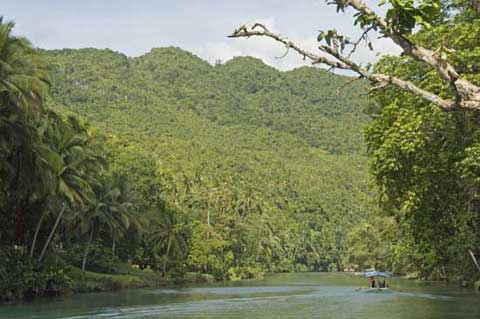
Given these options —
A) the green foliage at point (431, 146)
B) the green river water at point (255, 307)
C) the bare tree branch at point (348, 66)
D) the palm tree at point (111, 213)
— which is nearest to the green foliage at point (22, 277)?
the green river water at point (255, 307)

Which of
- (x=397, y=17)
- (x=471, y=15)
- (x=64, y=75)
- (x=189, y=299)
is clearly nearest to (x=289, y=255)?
(x=64, y=75)

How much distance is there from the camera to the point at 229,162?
12575cm

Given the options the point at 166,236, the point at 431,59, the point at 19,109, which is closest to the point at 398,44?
the point at 431,59

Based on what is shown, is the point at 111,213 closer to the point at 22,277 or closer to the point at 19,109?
the point at 22,277

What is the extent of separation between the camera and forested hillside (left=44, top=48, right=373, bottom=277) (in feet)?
265

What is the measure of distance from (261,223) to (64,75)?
237 feet

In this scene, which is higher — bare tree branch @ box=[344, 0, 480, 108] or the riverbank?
bare tree branch @ box=[344, 0, 480, 108]

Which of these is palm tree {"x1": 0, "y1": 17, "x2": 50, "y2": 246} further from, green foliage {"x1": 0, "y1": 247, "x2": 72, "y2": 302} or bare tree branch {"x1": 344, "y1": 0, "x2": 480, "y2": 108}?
bare tree branch {"x1": 344, "y1": 0, "x2": 480, "y2": 108}

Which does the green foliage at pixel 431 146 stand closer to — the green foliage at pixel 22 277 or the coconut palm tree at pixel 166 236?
the green foliage at pixel 22 277

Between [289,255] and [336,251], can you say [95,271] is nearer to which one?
[289,255]

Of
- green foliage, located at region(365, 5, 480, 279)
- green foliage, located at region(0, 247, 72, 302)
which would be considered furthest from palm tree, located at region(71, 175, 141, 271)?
green foliage, located at region(365, 5, 480, 279)

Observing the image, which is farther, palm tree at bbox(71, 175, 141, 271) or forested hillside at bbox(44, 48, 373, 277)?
forested hillside at bbox(44, 48, 373, 277)

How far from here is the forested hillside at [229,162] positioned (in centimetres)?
8075

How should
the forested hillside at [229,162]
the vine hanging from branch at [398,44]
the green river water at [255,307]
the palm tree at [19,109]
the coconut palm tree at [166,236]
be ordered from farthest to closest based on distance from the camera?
the forested hillside at [229,162] < the coconut palm tree at [166,236] < the palm tree at [19,109] < the green river water at [255,307] < the vine hanging from branch at [398,44]
